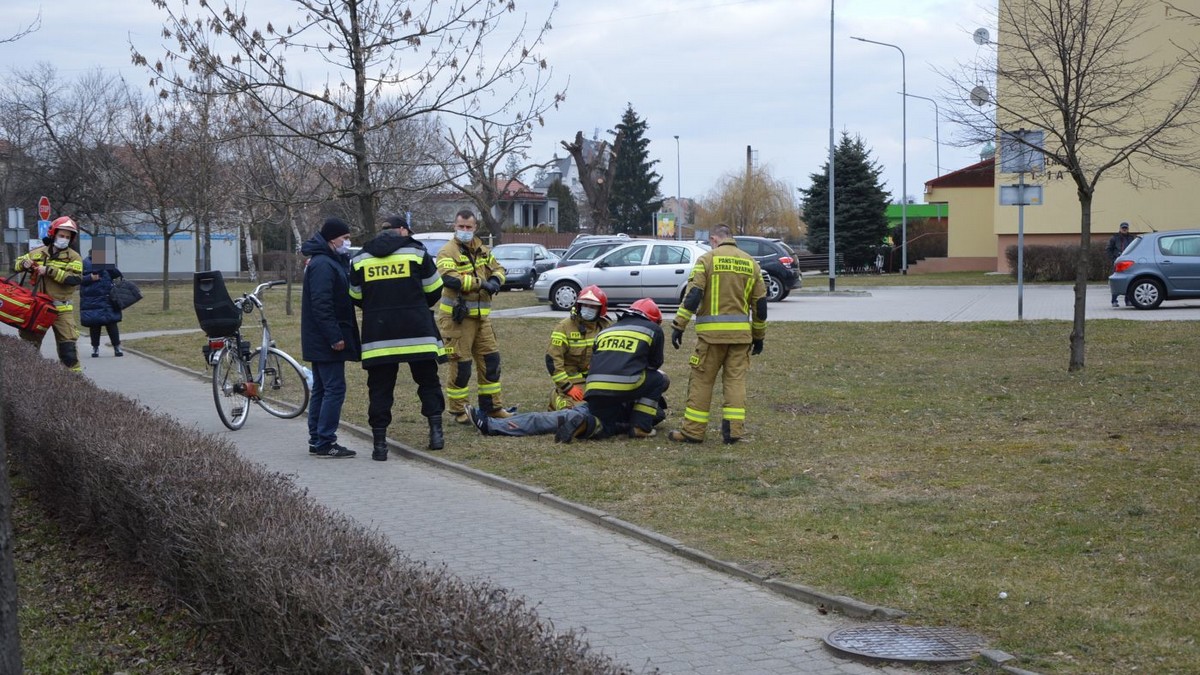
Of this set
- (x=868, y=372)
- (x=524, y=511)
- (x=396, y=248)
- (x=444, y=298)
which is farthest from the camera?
(x=868, y=372)

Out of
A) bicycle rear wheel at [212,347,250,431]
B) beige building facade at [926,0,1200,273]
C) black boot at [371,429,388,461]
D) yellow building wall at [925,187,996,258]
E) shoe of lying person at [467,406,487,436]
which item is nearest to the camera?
black boot at [371,429,388,461]

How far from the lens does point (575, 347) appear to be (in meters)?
11.5

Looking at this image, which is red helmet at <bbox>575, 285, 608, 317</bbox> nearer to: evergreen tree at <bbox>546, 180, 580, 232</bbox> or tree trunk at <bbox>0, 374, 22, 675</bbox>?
tree trunk at <bbox>0, 374, 22, 675</bbox>

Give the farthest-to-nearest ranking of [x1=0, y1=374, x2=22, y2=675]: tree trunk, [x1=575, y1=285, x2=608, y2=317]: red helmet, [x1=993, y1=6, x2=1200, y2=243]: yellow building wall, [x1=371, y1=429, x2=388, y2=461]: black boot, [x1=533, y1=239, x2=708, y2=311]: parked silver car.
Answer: [x1=993, y1=6, x2=1200, y2=243]: yellow building wall, [x1=533, y1=239, x2=708, y2=311]: parked silver car, [x1=575, y1=285, x2=608, y2=317]: red helmet, [x1=371, y1=429, x2=388, y2=461]: black boot, [x1=0, y1=374, x2=22, y2=675]: tree trunk

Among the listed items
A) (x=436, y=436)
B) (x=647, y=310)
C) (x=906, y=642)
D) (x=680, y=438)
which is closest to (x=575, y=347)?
(x=647, y=310)

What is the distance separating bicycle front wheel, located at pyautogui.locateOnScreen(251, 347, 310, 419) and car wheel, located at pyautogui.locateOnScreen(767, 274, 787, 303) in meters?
18.3

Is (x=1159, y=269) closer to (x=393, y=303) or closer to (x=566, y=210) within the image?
(x=393, y=303)

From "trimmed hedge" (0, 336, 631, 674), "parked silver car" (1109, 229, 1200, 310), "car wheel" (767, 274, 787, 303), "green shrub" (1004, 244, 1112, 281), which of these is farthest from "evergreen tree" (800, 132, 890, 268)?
"trimmed hedge" (0, 336, 631, 674)

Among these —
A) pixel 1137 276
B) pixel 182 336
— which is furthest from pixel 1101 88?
pixel 182 336

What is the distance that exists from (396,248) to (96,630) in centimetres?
444

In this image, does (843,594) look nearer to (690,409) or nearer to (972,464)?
(972,464)

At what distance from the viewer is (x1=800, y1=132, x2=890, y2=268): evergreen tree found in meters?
54.2

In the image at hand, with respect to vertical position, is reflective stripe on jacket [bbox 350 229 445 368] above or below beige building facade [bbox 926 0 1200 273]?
below

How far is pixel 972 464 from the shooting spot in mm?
8883
